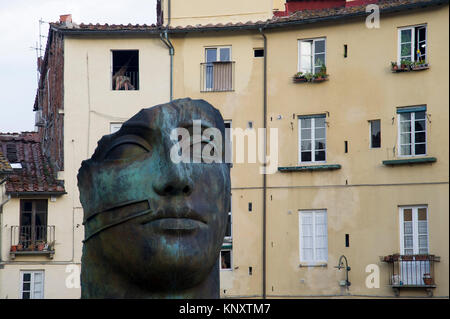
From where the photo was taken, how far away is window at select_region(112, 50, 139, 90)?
1404 inches

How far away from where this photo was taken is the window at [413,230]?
31.3 metres

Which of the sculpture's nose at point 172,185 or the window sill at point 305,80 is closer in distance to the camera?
the sculpture's nose at point 172,185

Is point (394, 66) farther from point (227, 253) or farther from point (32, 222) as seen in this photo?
point (32, 222)

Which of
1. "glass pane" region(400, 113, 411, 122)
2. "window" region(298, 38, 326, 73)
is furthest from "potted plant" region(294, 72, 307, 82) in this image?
"glass pane" region(400, 113, 411, 122)

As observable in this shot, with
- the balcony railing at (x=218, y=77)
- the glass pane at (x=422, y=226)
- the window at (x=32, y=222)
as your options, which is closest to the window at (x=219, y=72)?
the balcony railing at (x=218, y=77)

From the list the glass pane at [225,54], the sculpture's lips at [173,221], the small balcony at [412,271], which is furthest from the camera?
the glass pane at [225,54]

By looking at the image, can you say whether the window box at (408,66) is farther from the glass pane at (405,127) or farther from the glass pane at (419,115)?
the glass pane at (405,127)

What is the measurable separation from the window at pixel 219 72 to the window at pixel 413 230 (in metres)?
7.85

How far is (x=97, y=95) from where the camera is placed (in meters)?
35.6

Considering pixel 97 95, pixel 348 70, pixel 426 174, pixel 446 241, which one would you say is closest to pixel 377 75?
pixel 348 70

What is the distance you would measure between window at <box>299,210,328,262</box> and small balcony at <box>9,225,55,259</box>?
873 centimetres

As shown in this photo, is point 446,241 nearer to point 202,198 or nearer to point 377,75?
point 377,75

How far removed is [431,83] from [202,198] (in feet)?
79.2

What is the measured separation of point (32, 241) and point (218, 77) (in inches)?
347
